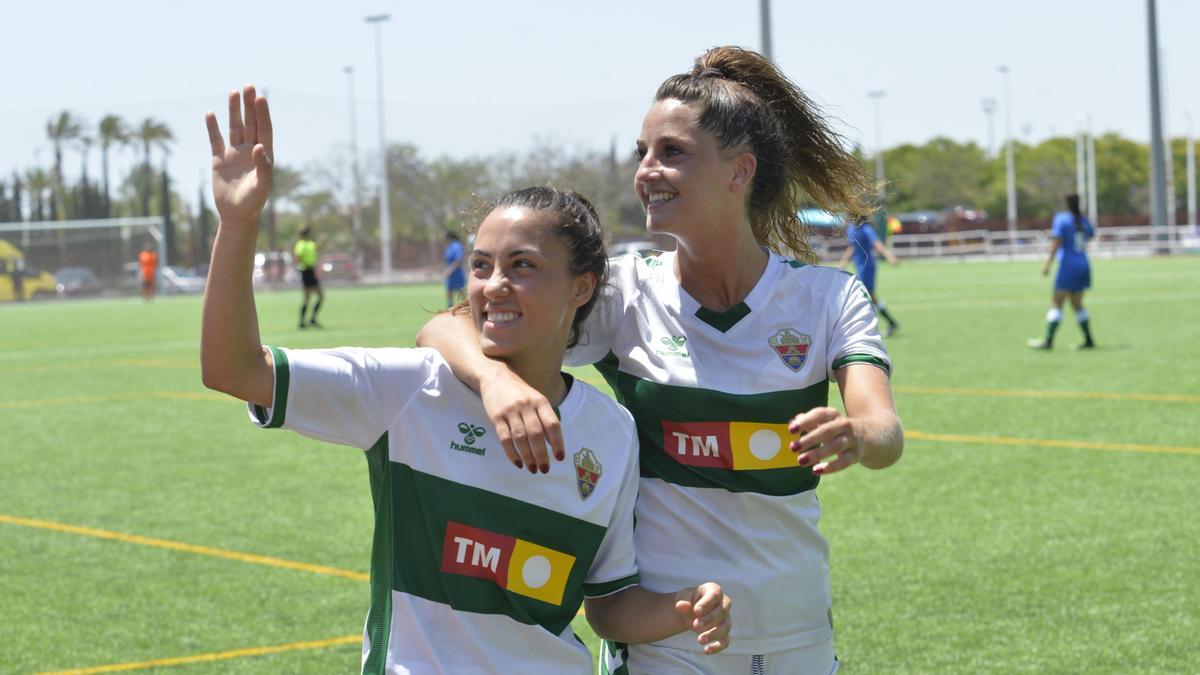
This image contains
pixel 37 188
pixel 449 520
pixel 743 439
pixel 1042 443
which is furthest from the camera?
pixel 37 188

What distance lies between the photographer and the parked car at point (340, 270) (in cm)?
6066

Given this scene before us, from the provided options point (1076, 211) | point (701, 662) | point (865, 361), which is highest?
point (1076, 211)

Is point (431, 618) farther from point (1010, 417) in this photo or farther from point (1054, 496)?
point (1010, 417)

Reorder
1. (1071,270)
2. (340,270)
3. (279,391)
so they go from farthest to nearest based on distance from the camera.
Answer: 1. (340,270)
2. (1071,270)
3. (279,391)

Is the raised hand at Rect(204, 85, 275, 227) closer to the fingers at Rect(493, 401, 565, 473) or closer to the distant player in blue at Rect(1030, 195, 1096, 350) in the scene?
the fingers at Rect(493, 401, 565, 473)

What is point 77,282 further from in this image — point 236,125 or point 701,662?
point 236,125

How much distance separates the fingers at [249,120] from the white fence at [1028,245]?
51878mm

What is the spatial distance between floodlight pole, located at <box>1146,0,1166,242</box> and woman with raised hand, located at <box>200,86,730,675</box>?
45.3m

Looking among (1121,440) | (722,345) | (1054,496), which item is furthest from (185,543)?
(1121,440)

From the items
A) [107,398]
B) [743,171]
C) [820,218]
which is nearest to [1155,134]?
[107,398]

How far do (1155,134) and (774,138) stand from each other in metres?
47.1

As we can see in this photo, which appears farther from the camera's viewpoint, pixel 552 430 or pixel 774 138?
pixel 774 138

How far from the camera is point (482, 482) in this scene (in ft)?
9.22

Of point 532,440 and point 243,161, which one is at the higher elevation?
point 243,161
